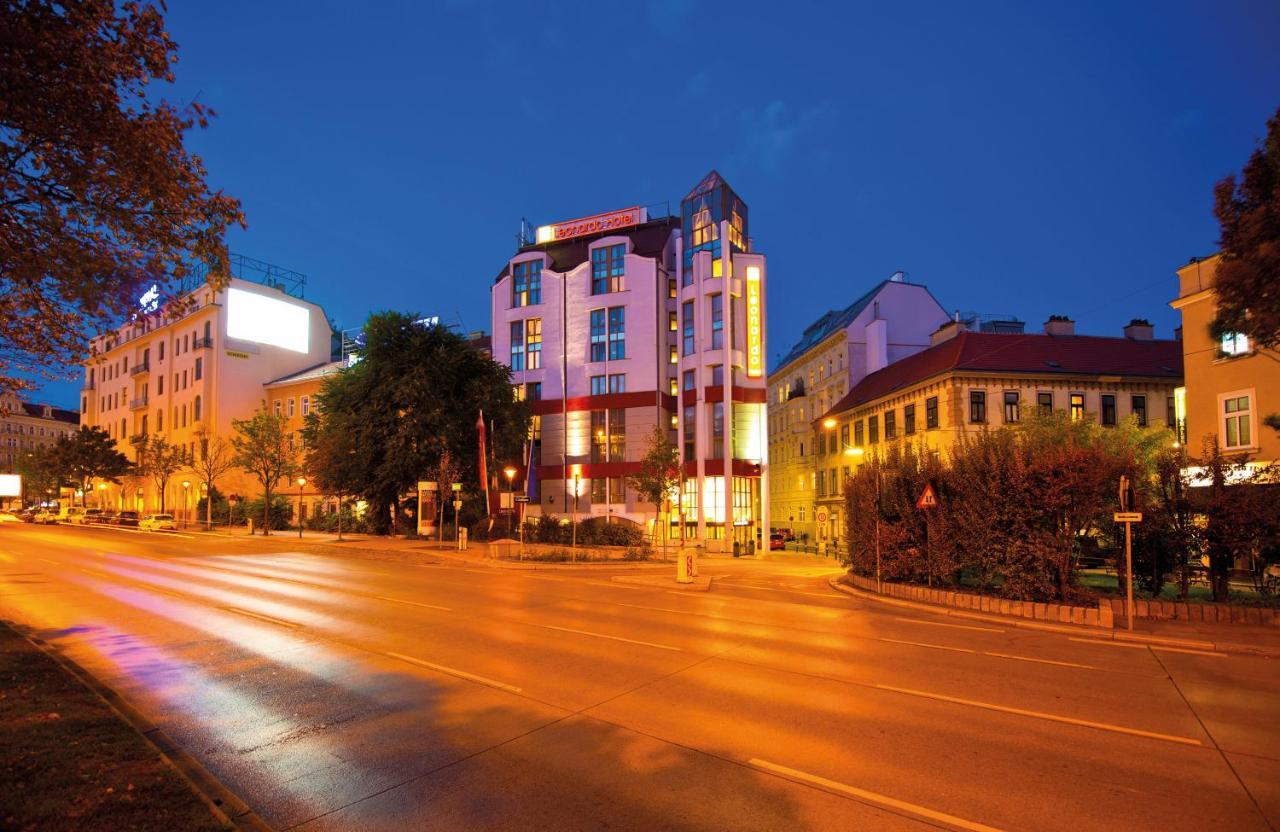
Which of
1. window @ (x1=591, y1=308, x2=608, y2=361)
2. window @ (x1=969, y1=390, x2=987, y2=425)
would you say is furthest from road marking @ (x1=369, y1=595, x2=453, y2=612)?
window @ (x1=591, y1=308, x2=608, y2=361)

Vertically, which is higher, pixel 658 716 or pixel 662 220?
pixel 662 220

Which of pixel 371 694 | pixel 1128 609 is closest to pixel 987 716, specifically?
pixel 371 694

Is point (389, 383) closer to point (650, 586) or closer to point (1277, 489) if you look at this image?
point (650, 586)

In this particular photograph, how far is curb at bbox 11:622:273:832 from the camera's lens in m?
4.96

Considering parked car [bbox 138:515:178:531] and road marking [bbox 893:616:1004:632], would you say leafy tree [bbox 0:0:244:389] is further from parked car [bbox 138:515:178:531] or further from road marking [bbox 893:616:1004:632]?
parked car [bbox 138:515:178:531]

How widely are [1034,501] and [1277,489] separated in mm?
4720

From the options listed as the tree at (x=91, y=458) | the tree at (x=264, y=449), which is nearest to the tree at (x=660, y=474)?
the tree at (x=264, y=449)

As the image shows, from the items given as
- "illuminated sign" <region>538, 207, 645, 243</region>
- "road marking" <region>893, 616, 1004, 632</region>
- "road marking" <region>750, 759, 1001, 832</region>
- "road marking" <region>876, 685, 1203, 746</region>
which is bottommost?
"road marking" <region>893, 616, 1004, 632</region>

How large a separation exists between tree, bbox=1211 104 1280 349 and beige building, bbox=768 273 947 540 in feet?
136

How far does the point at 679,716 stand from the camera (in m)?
7.66

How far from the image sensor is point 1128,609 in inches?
556

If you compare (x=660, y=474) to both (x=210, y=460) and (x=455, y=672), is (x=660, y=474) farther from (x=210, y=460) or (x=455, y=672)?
(x=210, y=460)

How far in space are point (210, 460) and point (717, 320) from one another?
45539mm

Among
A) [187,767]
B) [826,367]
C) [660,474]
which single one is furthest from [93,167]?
[826,367]
